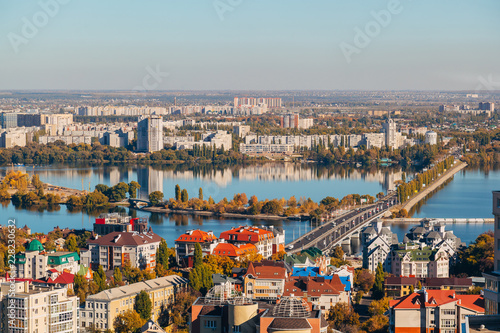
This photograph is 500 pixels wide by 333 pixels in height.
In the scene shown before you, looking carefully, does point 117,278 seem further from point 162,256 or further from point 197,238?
point 197,238

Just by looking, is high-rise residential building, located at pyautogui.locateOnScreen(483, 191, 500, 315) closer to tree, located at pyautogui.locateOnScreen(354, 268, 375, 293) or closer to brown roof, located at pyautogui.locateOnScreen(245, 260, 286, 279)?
brown roof, located at pyautogui.locateOnScreen(245, 260, 286, 279)

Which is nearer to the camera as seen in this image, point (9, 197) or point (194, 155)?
point (9, 197)

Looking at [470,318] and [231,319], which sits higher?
[470,318]

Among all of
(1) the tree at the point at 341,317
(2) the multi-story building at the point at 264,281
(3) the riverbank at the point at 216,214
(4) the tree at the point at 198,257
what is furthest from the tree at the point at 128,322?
(3) the riverbank at the point at 216,214

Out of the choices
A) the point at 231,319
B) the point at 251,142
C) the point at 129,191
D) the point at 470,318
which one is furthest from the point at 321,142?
the point at 470,318

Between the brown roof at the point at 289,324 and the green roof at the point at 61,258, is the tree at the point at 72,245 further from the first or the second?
the brown roof at the point at 289,324

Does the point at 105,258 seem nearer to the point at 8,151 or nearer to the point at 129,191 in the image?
the point at 129,191
